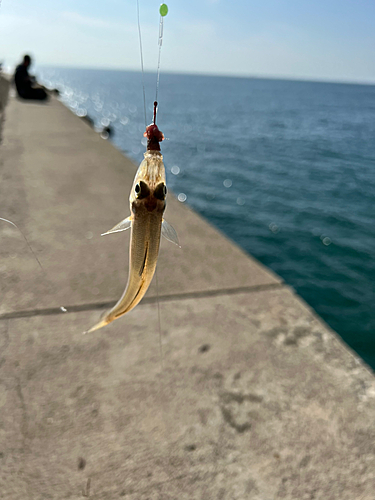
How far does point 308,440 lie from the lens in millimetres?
2566

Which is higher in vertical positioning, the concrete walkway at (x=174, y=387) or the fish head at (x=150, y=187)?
the fish head at (x=150, y=187)

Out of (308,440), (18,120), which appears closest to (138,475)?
(308,440)

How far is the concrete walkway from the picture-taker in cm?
229

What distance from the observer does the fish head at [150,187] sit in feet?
4.03

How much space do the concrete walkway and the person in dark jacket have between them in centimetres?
1581

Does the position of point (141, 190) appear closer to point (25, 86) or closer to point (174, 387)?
point (174, 387)

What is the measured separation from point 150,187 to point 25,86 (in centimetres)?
2060

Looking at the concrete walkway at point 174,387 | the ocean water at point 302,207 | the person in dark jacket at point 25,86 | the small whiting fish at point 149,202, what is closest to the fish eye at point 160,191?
the small whiting fish at point 149,202

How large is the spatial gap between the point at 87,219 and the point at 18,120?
945 centimetres

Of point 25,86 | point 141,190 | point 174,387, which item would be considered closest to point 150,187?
point 141,190

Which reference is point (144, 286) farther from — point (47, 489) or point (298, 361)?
point (298, 361)

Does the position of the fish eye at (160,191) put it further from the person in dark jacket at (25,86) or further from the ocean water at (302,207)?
the person in dark jacket at (25,86)

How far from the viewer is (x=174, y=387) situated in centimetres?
291

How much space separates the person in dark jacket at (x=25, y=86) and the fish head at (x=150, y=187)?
722 inches
